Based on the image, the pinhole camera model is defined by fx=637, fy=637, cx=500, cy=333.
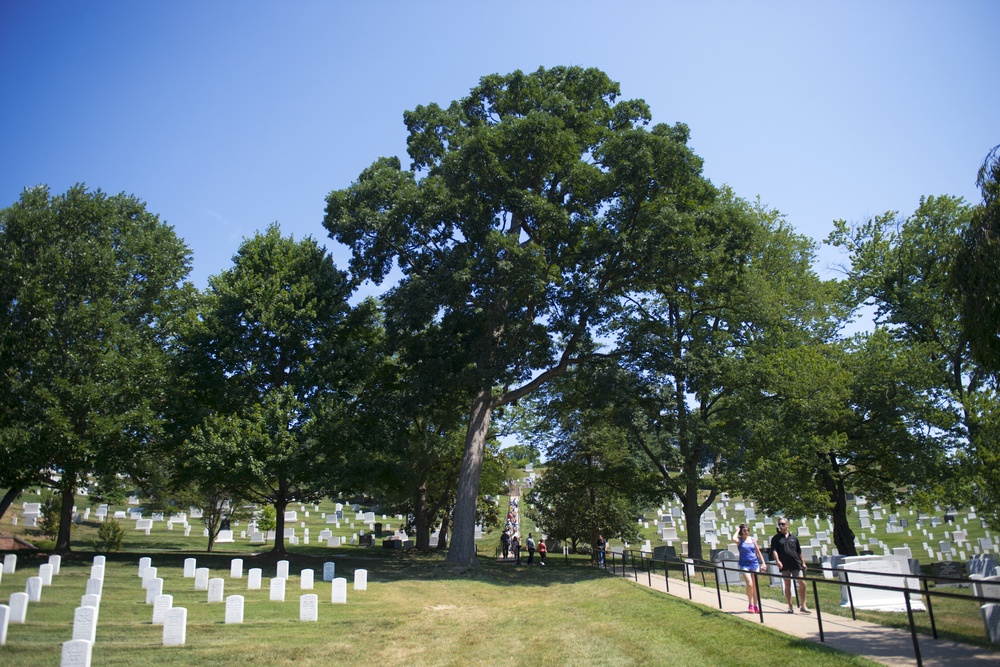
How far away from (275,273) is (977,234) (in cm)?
2307

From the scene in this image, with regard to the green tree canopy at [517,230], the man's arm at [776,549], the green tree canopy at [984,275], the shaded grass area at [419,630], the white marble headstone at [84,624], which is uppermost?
the green tree canopy at [517,230]

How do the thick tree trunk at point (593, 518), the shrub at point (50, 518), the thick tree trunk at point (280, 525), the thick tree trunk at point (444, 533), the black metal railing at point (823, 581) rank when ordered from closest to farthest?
the black metal railing at point (823, 581) < the thick tree trunk at point (280, 525) < the thick tree trunk at point (593, 518) < the shrub at point (50, 518) < the thick tree trunk at point (444, 533)

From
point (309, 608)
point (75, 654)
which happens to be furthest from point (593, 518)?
point (75, 654)

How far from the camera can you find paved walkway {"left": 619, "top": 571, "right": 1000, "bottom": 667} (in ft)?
24.0

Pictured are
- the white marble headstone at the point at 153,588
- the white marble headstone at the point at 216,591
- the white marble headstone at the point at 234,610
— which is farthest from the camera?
the white marble headstone at the point at 216,591

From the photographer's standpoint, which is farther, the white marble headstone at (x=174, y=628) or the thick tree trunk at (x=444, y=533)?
the thick tree trunk at (x=444, y=533)

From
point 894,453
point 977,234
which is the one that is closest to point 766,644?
point 977,234

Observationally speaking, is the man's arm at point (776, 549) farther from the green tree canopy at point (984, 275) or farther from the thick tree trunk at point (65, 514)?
the thick tree trunk at point (65, 514)

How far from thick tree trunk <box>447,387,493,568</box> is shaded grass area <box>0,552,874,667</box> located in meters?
3.62

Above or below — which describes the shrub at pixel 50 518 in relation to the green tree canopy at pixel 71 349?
below

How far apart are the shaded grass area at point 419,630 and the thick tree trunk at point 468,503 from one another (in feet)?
11.9

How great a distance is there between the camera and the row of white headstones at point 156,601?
8.91 m

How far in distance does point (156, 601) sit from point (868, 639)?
1118 centimetres

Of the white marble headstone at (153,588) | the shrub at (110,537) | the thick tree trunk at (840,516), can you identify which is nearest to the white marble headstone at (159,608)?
the white marble headstone at (153,588)
